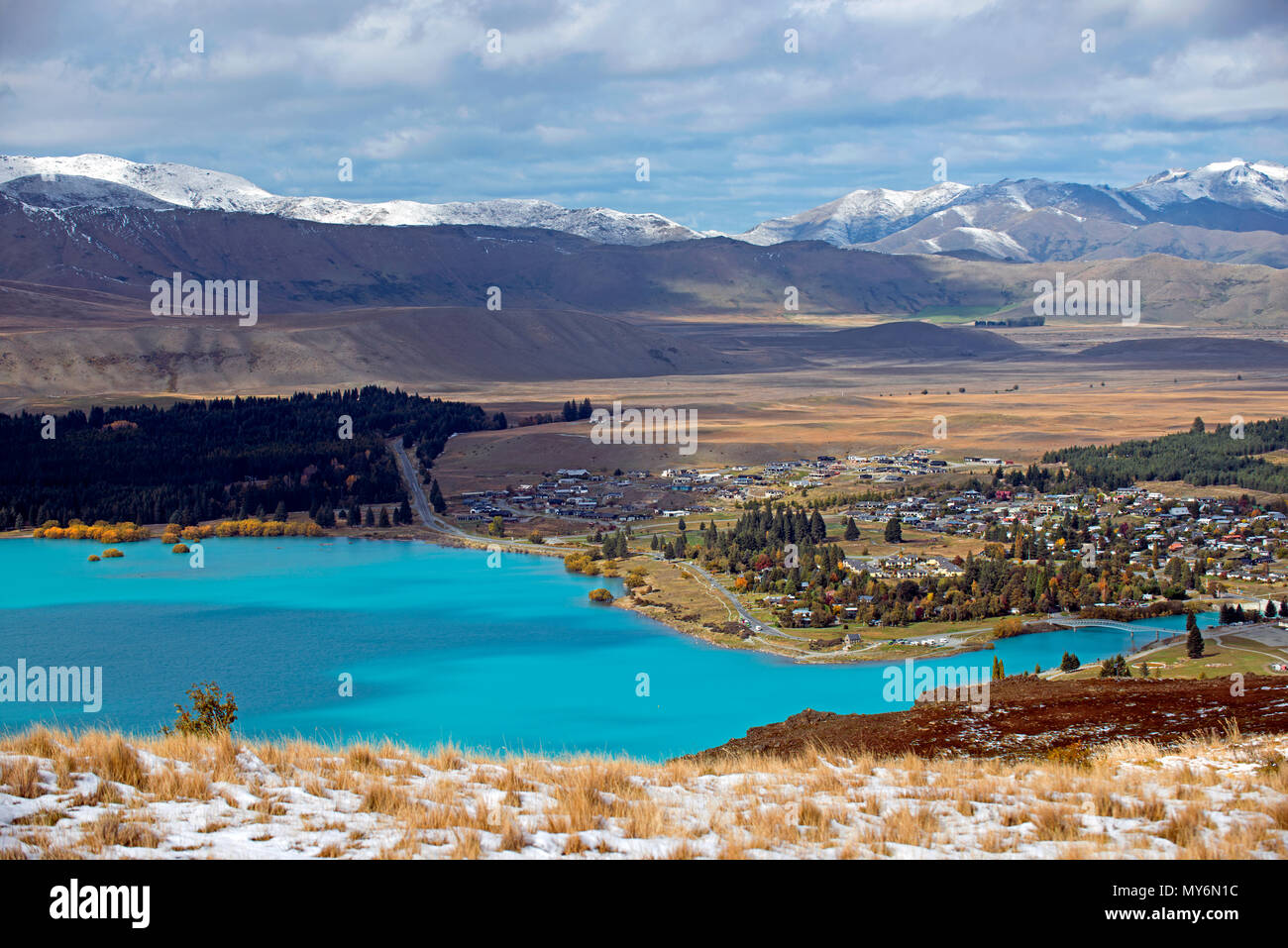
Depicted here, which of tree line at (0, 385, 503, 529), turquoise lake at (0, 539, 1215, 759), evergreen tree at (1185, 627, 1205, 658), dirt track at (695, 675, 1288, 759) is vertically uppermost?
tree line at (0, 385, 503, 529)

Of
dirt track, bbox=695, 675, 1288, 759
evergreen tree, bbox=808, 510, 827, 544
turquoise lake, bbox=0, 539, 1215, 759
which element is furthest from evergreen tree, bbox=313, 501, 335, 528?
dirt track, bbox=695, 675, 1288, 759

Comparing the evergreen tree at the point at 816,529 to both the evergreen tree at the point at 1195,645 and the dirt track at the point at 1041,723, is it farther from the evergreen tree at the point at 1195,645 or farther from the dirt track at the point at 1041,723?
the dirt track at the point at 1041,723

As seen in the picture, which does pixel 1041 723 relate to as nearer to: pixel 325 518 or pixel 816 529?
pixel 816 529

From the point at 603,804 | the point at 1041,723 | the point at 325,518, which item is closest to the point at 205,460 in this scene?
the point at 325,518

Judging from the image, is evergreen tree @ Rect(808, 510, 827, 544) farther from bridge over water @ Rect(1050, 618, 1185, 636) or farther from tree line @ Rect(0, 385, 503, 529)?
tree line @ Rect(0, 385, 503, 529)
